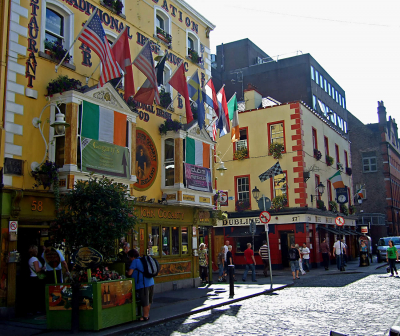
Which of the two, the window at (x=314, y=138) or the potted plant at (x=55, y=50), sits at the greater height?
the window at (x=314, y=138)

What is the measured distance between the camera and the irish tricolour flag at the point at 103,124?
1297 centimetres

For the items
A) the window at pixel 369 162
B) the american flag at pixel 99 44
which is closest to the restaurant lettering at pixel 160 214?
the american flag at pixel 99 44

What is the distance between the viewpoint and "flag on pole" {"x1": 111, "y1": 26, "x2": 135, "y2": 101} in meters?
13.9

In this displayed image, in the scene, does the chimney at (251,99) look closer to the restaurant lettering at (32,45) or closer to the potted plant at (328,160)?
the potted plant at (328,160)

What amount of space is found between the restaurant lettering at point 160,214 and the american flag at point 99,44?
16.3 ft

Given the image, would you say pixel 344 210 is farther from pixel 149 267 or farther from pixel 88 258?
pixel 88 258

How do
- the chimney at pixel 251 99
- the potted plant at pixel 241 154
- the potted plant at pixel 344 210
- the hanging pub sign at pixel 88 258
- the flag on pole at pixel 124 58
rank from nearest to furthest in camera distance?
1. the hanging pub sign at pixel 88 258
2. the flag on pole at pixel 124 58
3. the potted plant at pixel 241 154
4. the chimney at pixel 251 99
5. the potted plant at pixel 344 210

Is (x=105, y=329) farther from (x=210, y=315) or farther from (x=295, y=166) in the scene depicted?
(x=295, y=166)

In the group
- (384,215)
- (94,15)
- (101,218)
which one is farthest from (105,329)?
(384,215)

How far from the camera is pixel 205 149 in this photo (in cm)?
1875

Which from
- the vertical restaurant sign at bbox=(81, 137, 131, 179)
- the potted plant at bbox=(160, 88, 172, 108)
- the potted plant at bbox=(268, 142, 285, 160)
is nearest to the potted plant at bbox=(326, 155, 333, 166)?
the potted plant at bbox=(268, 142, 285, 160)

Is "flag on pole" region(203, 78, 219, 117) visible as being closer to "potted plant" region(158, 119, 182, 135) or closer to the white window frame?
"potted plant" region(158, 119, 182, 135)

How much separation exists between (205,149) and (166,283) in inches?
230

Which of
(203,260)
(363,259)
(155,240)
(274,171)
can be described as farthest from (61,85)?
(363,259)
